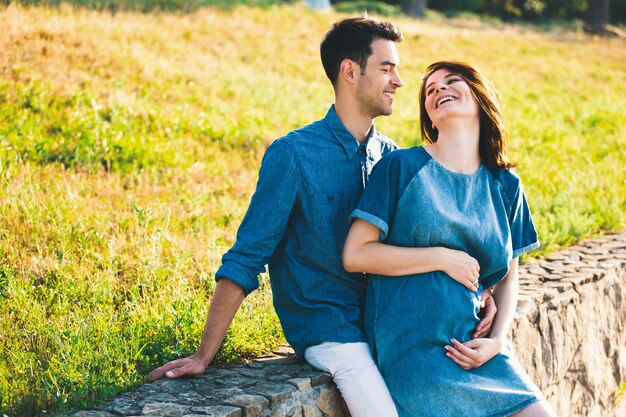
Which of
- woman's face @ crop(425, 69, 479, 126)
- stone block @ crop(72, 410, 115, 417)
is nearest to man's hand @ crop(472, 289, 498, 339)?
woman's face @ crop(425, 69, 479, 126)

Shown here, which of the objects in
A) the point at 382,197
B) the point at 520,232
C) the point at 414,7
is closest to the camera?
the point at 382,197

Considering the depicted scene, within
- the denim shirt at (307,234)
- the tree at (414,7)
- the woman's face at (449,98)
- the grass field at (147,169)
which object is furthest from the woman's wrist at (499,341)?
the tree at (414,7)

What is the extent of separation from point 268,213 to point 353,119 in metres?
0.62

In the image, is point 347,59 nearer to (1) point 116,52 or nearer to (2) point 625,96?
(1) point 116,52

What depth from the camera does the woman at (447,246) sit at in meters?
2.94

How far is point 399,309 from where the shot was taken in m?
3.04

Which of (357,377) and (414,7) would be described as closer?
(357,377)

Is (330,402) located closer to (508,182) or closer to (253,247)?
(253,247)

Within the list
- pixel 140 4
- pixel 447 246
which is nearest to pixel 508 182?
pixel 447 246

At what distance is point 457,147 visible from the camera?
3199 millimetres

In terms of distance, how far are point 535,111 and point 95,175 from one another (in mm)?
7968

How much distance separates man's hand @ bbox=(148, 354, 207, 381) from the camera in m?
3.12

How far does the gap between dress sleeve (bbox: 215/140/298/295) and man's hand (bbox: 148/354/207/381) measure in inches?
15.7

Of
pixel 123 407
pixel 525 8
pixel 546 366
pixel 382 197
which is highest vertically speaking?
pixel 525 8
